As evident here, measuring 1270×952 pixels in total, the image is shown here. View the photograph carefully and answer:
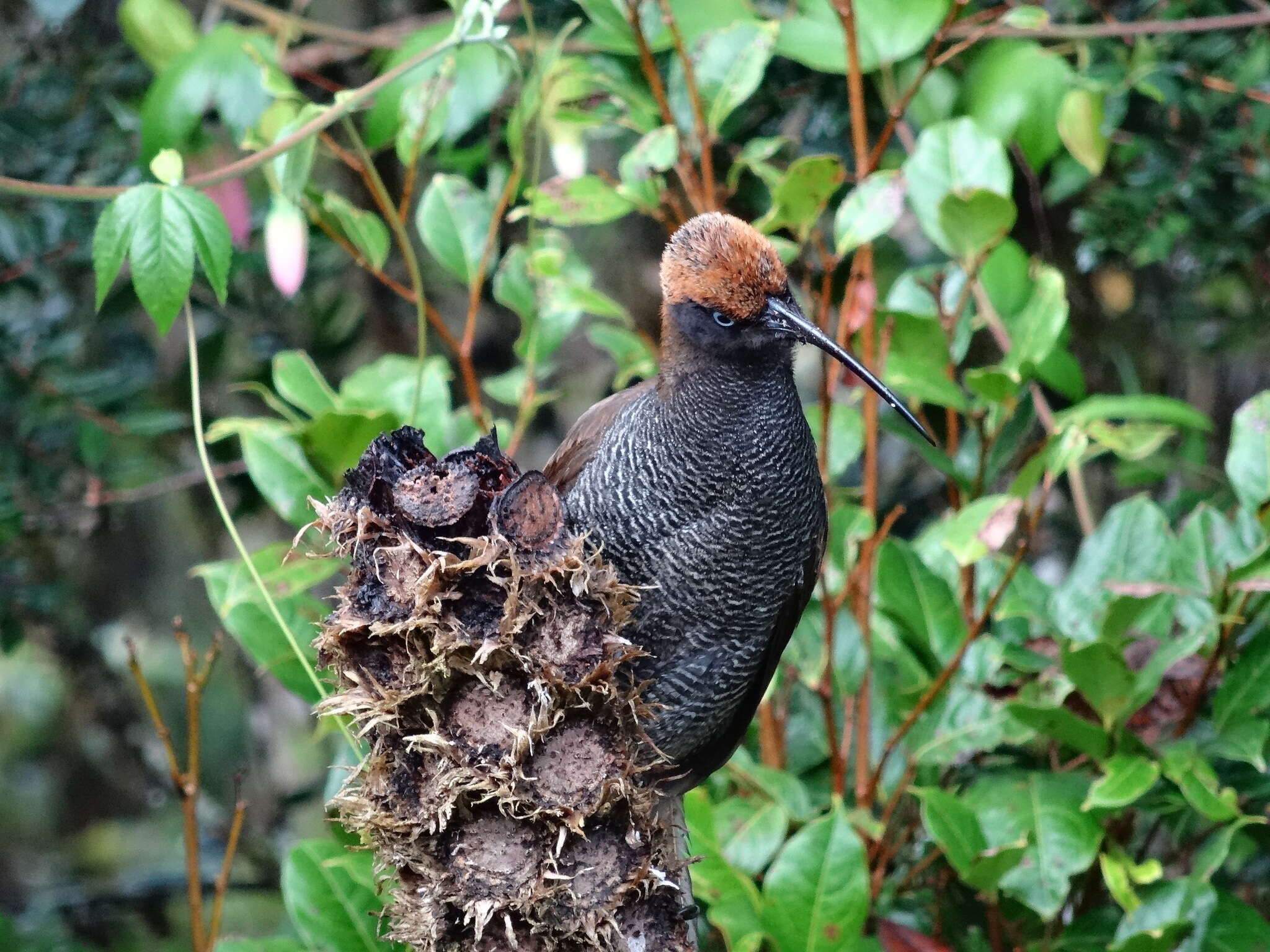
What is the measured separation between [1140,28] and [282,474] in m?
1.73

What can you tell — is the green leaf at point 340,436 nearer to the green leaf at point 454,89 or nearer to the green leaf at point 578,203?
the green leaf at point 578,203

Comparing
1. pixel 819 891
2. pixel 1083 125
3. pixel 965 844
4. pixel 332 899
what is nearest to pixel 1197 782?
pixel 965 844

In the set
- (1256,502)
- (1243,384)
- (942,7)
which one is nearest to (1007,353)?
(1256,502)

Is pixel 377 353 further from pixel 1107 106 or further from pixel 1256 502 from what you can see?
pixel 1256 502

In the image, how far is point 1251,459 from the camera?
2156mm

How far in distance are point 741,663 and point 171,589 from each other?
2.46 metres

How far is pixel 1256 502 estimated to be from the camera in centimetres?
214

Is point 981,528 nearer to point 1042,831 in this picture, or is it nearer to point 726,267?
point 1042,831

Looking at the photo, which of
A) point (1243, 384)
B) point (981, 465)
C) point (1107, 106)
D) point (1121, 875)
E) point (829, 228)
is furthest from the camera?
point (1243, 384)

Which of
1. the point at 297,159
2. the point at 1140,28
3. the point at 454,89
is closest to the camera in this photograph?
the point at 297,159

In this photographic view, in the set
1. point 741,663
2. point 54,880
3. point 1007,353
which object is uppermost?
point 1007,353

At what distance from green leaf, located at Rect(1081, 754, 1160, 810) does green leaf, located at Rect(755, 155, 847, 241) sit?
93 cm

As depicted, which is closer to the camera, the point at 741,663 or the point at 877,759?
the point at 741,663

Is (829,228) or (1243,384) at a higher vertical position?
(829,228)
